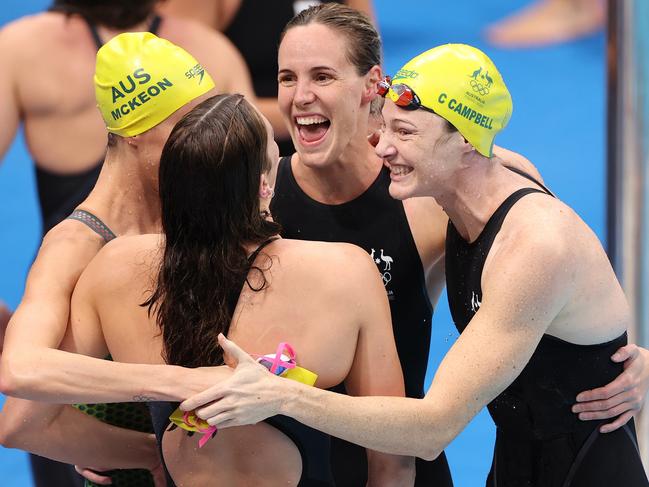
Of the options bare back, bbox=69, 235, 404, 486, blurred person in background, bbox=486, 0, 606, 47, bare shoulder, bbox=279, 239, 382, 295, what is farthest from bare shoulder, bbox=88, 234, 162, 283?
blurred person in background, bbox=486, 0, 606, 47

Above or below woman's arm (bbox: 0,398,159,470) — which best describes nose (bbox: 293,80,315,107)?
above

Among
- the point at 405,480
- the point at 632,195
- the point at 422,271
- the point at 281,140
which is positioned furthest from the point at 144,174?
the point at 632,195

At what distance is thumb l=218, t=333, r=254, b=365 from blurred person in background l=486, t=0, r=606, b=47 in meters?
10.6

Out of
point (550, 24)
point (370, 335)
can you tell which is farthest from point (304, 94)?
point (550, 24)

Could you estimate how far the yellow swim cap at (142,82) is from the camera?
312 cm

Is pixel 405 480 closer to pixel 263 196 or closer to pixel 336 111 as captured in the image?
pixel 263 196

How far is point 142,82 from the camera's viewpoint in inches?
124

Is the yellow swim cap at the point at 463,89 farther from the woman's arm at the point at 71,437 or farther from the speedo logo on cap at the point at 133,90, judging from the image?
the woman's arm at the point at 71,437

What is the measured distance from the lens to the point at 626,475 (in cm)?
298

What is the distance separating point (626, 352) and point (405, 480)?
0.71 m

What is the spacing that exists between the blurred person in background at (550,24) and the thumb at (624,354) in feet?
32.8

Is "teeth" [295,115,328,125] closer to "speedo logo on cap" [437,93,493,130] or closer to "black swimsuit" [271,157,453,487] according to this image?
"black swimsuit" [271,157,453,487]

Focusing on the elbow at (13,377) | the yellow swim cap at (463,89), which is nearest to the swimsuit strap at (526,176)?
the yellow swim cap at (463,89)

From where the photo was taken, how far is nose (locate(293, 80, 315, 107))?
3355 mm
